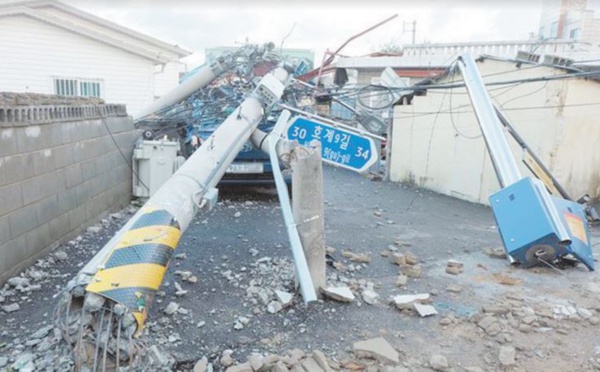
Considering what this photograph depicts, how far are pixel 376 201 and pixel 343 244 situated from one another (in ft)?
13.1

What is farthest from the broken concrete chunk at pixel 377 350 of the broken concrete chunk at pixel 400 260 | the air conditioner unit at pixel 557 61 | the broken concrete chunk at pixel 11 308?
the air conditioner unit at pixel 557 61

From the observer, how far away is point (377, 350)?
124 inches

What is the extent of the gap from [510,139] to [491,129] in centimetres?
414

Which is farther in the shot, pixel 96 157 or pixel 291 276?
pixel 96 157

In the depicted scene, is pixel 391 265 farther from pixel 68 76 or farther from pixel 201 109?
pixel 68 76

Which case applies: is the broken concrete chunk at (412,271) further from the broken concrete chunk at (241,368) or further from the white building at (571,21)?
the white building at (571,21)

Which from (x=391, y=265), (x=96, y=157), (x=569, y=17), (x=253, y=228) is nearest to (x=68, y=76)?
(x=96, y=157)

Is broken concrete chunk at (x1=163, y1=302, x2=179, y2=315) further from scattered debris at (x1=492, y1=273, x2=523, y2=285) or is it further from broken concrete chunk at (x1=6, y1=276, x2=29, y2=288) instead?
scattered debris at (x1=492, y1=273, x2=523, y2=285)

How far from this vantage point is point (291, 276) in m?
4.44

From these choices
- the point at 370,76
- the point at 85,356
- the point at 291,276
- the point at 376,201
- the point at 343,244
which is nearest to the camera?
the point at 85,356

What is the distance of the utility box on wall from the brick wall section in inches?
22.6

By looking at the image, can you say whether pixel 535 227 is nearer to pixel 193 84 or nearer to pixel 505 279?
pixel 505 279

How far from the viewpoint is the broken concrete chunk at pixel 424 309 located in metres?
3.82

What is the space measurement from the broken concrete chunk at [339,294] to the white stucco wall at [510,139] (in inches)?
255
